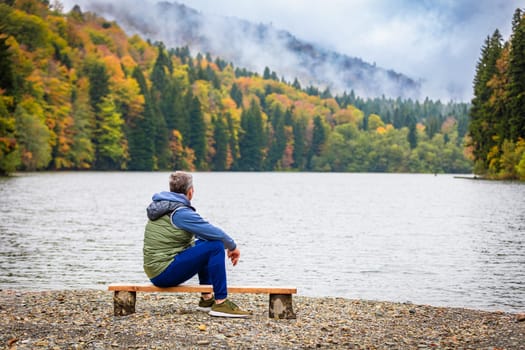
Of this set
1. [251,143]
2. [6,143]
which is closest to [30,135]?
[6,143]

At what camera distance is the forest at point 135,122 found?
290ft

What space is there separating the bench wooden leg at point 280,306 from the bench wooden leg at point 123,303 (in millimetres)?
1984

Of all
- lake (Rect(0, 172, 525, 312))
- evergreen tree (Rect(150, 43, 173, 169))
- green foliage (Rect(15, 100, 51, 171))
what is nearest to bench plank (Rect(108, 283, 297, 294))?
lake (Rect(0, 172, 525, 312))

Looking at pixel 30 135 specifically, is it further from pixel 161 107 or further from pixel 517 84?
pixel 161 107

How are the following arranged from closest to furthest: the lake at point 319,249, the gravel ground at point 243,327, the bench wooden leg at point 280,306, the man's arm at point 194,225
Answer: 1. the gravel ground at point 243,327
2. the man's arm at point 194,225
3. the bench wooden leg at point 280,306
4. the lake at point 319,249

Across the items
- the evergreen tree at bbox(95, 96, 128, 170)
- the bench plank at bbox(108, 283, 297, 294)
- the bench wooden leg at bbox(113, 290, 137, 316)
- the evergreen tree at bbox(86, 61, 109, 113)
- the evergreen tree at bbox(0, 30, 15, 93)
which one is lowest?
the bench wooden leg at bbox(113, 290, 137, 316)

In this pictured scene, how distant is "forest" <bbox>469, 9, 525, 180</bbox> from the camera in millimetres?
75562

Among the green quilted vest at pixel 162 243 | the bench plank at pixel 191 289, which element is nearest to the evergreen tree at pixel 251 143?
the bench plank at pixel 191 289

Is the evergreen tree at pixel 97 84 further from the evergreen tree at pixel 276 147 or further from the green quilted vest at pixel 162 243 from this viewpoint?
the green quilted vest at pixel 162 243

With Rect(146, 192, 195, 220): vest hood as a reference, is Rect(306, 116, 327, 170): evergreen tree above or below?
above

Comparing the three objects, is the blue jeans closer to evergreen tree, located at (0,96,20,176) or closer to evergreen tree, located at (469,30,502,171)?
evergreen tree, located at (0,96,20,176)

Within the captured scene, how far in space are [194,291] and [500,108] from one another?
8045 cm

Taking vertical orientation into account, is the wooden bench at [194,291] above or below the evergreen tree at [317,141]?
below

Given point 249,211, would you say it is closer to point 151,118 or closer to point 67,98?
point 67,98
